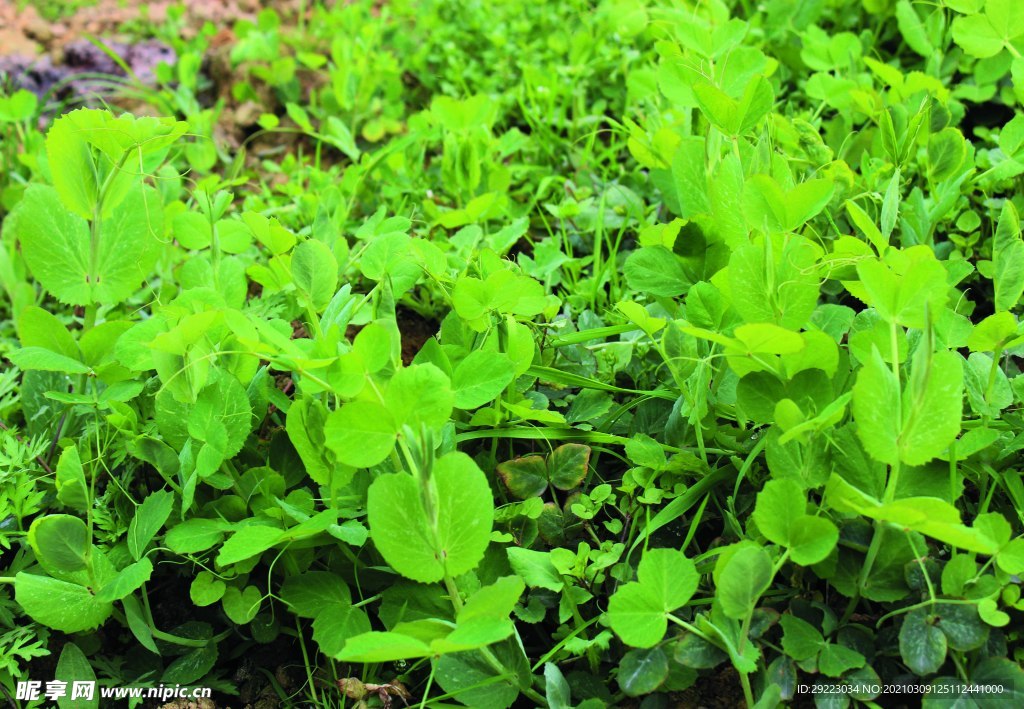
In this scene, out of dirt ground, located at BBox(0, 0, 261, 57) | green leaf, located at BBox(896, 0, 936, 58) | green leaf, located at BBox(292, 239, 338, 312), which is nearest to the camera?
green leaf, located at BBox(292, 239, 338, 312)

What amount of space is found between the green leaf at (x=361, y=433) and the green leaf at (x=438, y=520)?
4 centimetres

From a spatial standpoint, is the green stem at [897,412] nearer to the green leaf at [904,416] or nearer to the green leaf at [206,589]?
the green leaf at [904,416]

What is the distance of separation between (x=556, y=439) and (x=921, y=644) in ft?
1.89

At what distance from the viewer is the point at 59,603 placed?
109cm

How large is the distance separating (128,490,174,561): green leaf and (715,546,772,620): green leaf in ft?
2.39

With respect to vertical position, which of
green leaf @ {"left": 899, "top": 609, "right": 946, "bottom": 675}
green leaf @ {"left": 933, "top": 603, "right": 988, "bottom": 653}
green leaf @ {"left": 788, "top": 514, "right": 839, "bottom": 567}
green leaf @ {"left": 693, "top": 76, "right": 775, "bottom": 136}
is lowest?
green leaf @ {"left": 899, "top": 609, "right": 946, "bottom": 675}

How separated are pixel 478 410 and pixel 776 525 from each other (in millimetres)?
474

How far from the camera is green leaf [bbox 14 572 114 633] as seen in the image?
106 cm

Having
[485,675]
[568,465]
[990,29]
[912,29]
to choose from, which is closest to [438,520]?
[485,675]

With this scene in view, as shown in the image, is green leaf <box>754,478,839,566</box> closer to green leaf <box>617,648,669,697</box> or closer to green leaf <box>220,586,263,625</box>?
green leaf <box>617,648,669,697</box>

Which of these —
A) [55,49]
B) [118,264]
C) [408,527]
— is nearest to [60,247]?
[118,264]

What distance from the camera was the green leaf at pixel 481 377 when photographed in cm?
115

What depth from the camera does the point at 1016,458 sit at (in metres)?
1.16

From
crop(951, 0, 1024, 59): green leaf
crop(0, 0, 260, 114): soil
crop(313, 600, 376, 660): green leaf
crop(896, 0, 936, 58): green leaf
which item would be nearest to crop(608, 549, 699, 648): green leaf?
crop(313, 600, 376, 660): green leaf
